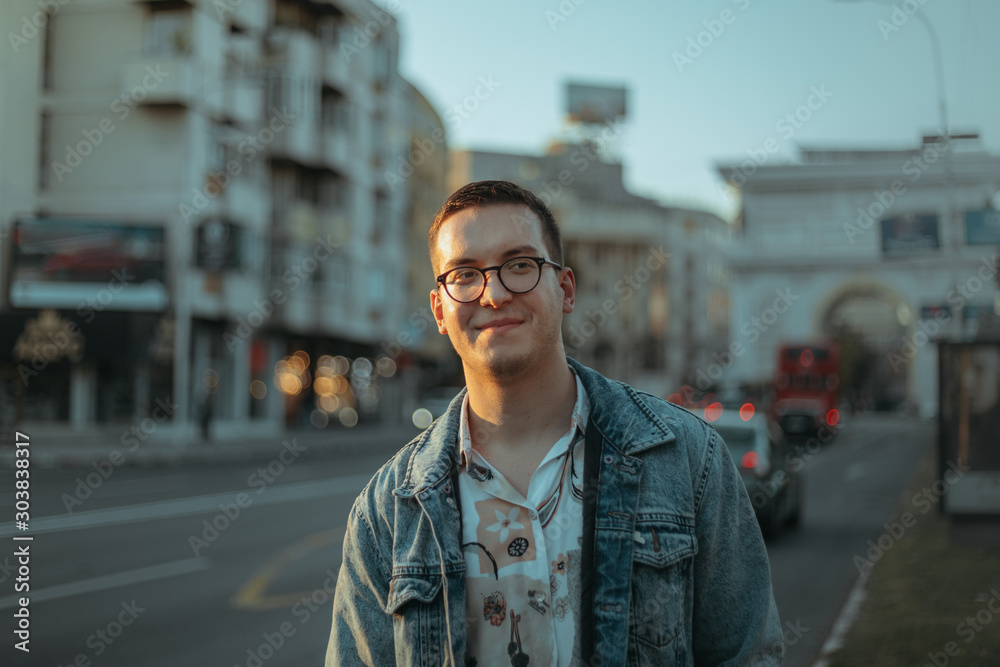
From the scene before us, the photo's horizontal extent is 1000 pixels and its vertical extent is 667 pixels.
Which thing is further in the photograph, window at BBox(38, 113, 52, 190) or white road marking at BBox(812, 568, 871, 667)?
window at BBox(38, 113, 52, 190)

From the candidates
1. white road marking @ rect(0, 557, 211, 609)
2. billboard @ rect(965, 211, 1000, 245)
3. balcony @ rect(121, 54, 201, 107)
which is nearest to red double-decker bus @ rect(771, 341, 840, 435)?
billboard @ rect(965, 211, 1000, 245)

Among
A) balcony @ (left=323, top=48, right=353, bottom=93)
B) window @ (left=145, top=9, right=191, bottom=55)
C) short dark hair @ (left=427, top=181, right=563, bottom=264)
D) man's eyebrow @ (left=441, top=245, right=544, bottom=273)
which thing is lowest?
man's eyebrow @ (left=441, top=245, right=544, bottom=273)

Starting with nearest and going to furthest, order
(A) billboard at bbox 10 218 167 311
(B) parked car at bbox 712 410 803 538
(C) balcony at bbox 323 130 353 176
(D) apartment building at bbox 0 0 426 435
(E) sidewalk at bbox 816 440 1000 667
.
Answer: (E) sidewalk at bbox 816 440 1000 667 < (B) parked car at bbox 712 410 803 538 < (D) apartment building at bbox 0 0 426 435 < (A) billboard at bbox 10 218 167 311 < (C) balcony at bbox 323 130 353 176

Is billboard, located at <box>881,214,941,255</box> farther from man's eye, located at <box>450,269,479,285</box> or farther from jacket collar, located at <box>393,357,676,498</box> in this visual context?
man's eye, located at <box>450,269,479,285</box>

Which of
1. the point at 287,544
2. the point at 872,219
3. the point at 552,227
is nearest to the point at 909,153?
the point at 872,219

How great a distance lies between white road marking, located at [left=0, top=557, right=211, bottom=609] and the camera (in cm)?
838

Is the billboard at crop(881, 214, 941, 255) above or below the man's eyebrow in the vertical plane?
above

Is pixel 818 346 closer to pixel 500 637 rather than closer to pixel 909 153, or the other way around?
pixel 909 153

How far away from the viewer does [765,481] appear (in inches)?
510

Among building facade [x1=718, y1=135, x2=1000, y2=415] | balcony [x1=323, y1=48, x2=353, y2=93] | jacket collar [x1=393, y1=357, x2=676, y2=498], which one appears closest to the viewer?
jacket collar [x1=393, y1=357, x2=676, y2=498]

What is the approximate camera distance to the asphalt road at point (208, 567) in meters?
7.05

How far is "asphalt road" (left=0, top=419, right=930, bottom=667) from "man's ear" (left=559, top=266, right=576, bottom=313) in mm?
4888

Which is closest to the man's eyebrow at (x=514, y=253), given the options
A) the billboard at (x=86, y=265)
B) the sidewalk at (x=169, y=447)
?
the sidewalk at (x=169, y=447)

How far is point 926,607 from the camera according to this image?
25.1ft
